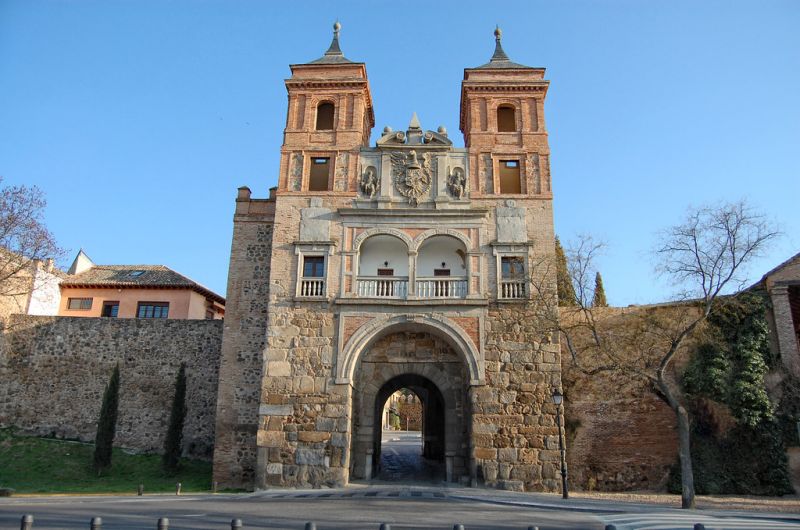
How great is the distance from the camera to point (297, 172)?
19984mm

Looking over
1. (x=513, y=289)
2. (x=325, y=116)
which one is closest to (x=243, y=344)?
(x=325, y=116)

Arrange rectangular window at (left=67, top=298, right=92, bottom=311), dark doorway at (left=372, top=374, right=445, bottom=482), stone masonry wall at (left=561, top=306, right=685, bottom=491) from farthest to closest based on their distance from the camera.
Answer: rectangular window at (left=67, top=298, right=92, bottom=311) < dark doorway at (left=372, top=374, right=445, bottom=482) < stone masonry wall at (left=561, top=306, right=685, bottom=491)

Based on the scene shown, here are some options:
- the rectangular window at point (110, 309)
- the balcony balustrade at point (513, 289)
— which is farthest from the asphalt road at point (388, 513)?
the rectangular window at point (110, 309)

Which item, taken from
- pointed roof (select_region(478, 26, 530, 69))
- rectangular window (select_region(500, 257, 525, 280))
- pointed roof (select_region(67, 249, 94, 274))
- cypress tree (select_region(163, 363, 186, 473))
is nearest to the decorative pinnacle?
pointed roof (select_region(478, 26, 530, 69))

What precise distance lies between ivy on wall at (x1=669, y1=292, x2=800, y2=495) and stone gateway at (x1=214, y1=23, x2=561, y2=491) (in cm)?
500

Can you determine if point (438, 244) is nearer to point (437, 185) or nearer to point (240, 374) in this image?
point (437, 185)

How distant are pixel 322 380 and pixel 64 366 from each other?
1250 cm

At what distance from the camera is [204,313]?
30.1m

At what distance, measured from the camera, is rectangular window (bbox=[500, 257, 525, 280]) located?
18.7 m

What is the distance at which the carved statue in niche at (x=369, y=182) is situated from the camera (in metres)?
19.5

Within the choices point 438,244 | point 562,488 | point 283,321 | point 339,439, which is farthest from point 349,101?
point 562,488

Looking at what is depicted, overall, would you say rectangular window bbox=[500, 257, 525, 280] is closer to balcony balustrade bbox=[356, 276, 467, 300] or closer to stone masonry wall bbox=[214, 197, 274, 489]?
balcony balustrade bbox=[356, 276, 467, 300]

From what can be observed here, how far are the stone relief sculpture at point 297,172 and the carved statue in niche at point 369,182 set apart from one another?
214cm

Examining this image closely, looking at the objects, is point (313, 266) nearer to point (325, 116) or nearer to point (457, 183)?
point (457, 183)
